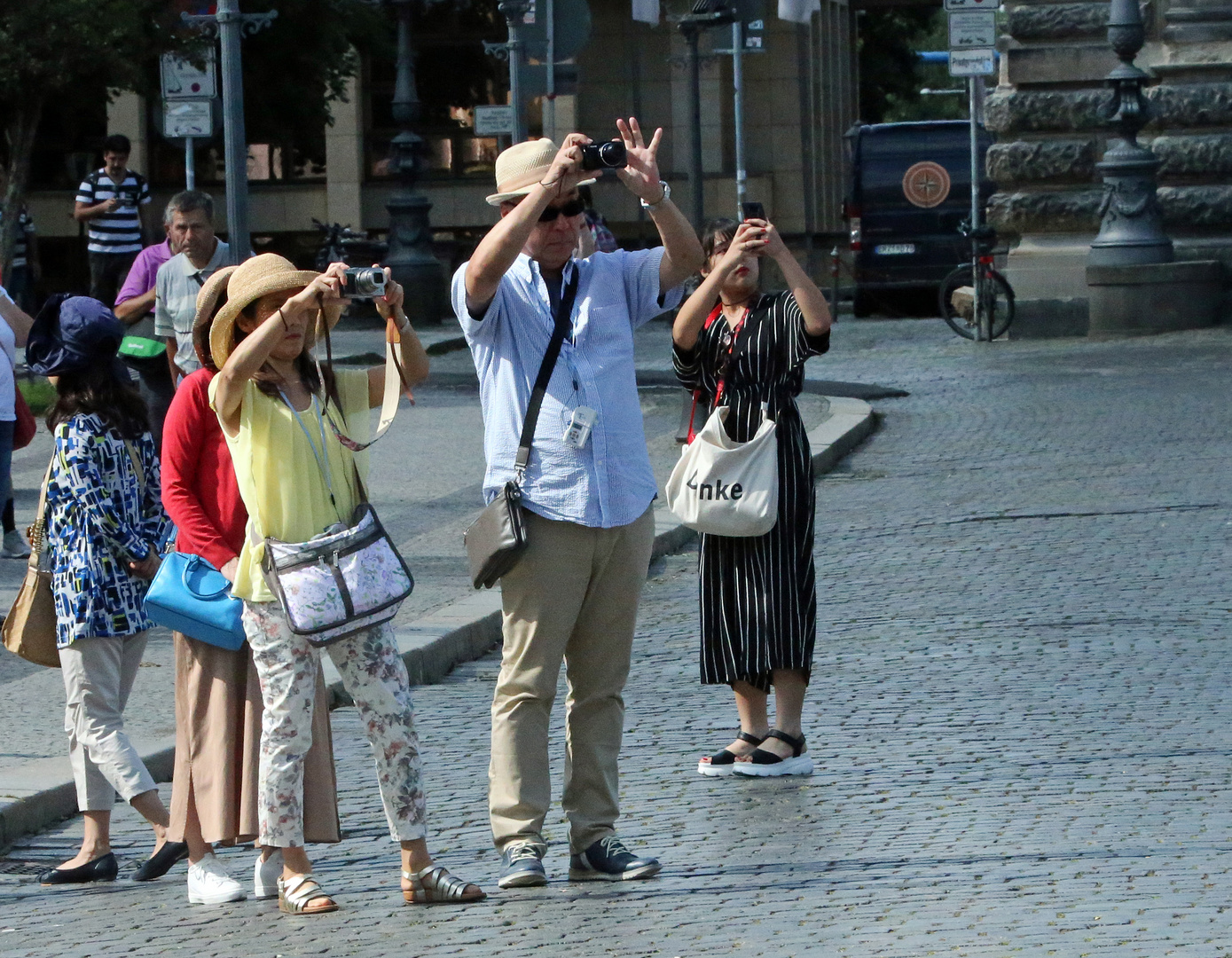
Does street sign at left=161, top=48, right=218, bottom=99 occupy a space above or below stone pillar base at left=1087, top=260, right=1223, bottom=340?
above

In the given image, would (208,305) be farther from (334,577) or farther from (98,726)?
(98,726)

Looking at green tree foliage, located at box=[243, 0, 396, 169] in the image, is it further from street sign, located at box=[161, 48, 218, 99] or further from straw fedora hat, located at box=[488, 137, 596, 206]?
straw fedora hat, located at box=[488, 137, 596, 206]

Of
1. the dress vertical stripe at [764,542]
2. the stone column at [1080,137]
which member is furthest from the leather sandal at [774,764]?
the stone column at [1080,137]

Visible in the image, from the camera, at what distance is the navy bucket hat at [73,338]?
5902 mm

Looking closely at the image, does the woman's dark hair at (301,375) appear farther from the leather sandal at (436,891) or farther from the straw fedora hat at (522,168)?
the leather sandal at (436,891)

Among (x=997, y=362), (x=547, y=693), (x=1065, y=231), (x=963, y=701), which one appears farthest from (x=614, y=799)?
(x=1065, y=231)

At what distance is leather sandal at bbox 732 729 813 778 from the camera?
6.55 m

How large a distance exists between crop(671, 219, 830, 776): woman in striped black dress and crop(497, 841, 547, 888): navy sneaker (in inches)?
51.2

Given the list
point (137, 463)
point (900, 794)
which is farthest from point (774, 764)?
point (137, 463)

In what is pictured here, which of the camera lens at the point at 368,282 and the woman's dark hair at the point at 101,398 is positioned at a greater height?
the camera lens at the point at 368,282

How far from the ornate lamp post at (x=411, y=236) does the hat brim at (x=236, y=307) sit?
21.3m

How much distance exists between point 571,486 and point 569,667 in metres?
0.48

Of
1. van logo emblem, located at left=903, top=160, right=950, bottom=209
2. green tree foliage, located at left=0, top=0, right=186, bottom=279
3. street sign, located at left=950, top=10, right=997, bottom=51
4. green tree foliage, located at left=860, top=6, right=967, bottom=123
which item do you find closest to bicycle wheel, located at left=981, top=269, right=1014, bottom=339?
street sign, located at left=950, top=10, right=997, bottom=51

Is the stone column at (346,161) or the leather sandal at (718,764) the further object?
the stone column at (346,161)
